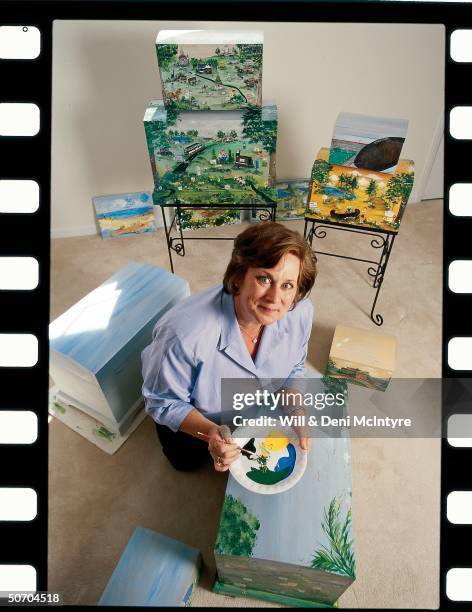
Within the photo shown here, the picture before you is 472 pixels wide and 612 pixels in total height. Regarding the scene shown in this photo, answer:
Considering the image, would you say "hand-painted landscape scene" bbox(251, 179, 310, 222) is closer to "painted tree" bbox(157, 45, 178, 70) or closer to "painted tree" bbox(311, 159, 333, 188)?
"painted tree" bbox(311, 159, 333, 188)

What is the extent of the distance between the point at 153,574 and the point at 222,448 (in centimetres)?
47

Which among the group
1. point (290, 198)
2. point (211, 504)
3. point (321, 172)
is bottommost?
point (211, 504)

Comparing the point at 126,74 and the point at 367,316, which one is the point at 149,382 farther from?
the point at 126,74

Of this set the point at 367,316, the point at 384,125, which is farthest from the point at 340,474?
the point at 384,125

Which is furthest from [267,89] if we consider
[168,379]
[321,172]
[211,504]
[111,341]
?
[211,504]

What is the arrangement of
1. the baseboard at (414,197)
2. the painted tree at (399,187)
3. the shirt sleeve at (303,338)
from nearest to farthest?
the shirt sleeve at (303,338)
the painted tree at (399,187)
the baseboard at (414,197)

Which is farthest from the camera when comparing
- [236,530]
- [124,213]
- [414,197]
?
[414,197]

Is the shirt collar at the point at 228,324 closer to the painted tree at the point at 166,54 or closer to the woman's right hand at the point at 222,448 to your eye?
the woman's right hand at the point at 222,448

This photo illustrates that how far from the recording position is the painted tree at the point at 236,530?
111 centimetres

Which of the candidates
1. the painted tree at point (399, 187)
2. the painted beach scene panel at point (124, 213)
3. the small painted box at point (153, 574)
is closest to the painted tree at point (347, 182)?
the painted tree at point (399, 187)

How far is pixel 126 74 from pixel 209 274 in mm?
1150

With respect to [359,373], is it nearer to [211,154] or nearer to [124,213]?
[211,154]

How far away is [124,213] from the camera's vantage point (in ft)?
8.52

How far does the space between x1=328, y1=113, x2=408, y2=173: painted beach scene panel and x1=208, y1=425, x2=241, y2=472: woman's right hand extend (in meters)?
1.33
